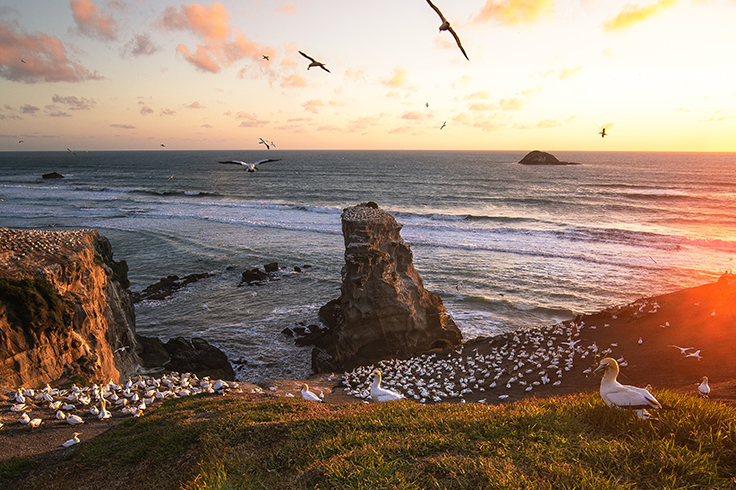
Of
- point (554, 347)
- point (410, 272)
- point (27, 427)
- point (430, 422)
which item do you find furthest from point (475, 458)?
point (410, 272)

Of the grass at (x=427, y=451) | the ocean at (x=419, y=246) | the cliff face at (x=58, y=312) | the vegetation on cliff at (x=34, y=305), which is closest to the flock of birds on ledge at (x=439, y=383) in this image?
the grass at (x=427, y=451)

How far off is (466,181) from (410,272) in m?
80.7

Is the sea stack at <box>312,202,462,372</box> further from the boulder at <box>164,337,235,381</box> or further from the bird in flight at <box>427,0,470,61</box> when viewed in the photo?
the bird in flight at <box>427,0,470,61</box>

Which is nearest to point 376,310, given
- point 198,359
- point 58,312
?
point 198,359

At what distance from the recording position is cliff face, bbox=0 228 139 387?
11.7m

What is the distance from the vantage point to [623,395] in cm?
600

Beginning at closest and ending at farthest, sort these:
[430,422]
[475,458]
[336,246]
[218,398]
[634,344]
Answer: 1. [475,458]
2. [430,422]
3. [218,398]
4. [634,344]
5. [336,246]

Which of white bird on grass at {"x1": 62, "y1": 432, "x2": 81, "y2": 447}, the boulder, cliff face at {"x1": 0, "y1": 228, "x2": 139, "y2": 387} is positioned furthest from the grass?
the boulder

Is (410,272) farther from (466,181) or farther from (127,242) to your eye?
(466,181)

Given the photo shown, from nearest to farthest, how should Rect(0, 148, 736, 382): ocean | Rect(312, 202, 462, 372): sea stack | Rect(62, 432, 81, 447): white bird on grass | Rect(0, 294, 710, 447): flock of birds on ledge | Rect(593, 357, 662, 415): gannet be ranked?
Rect(593, 357, 662, 415): gannet → Rect(62, 432, 81, 447): white bird on grass → Rect(0, 294, 710, 447): flock of birds on ledge → Rect(312, 202, 462, 372): sea stack → Rect(0, 148, 736, 382): ocean

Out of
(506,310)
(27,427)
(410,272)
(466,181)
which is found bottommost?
(506,310)

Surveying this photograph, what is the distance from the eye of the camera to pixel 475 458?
17.3ft

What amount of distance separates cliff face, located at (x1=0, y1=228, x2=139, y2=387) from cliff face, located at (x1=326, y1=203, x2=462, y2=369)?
984cm

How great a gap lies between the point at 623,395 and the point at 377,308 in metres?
14.4
